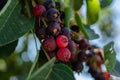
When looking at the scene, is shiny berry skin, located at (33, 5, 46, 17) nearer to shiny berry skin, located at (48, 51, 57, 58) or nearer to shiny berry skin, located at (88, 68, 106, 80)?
shiny berry skin, located at (48, 51, 57, 58)

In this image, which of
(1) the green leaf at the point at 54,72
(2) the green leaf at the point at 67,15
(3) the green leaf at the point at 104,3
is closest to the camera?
(1) the green leaf at the point at 54,72

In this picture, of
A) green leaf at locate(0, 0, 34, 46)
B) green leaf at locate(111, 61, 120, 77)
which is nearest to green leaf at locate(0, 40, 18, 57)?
green leaf at locate(0, 0, 34, 46)

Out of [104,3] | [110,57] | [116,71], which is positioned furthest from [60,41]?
[104,3]

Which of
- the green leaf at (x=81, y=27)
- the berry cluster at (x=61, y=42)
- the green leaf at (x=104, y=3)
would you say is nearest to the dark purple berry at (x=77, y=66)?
the berry cluster at (x=61, y=42)

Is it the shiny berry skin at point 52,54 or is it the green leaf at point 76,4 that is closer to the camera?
the shiny berry skin at point 52,54

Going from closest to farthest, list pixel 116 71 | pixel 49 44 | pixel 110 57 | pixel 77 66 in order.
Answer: pixel 49 44 < pixel 77 66 < pixel 110 57 < pixel 116 71

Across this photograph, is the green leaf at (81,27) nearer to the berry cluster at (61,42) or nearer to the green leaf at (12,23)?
the berry cluster at (61,42)

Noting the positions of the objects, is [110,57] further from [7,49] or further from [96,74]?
[7,49]
